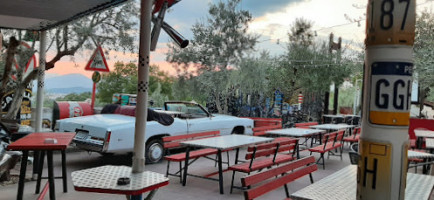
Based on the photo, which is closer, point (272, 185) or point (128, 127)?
point (272, 185)

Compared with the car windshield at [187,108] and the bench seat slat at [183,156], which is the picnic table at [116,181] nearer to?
the bench seat slat at [183,156]

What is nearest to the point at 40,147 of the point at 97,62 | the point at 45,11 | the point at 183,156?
the point at 45,11

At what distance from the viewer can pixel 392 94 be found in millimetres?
1528

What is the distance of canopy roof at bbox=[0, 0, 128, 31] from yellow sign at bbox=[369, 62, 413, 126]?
4.58 meters

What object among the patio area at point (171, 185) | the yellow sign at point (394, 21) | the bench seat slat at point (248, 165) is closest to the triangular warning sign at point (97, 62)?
the patio area at point (171, 185)

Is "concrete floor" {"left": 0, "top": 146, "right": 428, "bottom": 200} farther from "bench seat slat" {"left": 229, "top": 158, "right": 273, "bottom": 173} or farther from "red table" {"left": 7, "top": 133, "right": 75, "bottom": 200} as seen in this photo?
"red table" {"left": 7, "top": 133, "right": 75, "bottom": 200}

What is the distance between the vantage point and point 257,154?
250 inches

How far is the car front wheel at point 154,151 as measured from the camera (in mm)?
8352

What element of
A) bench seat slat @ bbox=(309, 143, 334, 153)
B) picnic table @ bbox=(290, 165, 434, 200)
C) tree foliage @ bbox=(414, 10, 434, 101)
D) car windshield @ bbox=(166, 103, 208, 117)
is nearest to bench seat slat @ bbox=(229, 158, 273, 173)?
bench seat slat @ bbox=(309, 143, 334, 153)

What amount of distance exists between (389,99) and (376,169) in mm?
294

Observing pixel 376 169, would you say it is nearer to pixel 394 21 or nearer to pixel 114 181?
pixel 394 21

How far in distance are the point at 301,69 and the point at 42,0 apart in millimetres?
17528

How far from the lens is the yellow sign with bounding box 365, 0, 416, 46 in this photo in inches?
59.1

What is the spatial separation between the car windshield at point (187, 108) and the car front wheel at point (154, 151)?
2.20 metres
